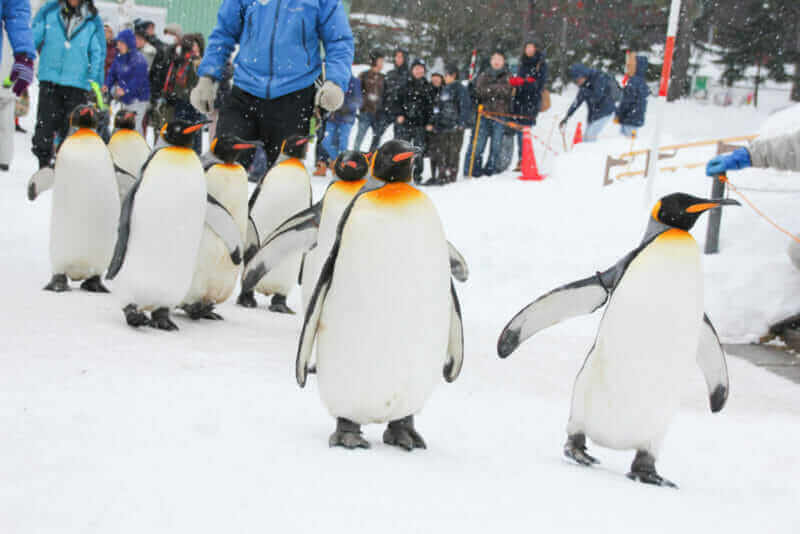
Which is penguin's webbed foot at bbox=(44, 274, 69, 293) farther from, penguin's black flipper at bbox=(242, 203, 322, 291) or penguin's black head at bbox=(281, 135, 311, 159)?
penguin's black flipper at bbox=(242, 203, 322, 291)

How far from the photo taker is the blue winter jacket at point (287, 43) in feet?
14.5

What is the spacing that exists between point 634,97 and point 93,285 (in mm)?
9021

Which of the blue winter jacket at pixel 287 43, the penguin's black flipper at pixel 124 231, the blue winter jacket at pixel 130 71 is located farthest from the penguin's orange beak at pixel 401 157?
the blue winter jacket at pixel 130 71

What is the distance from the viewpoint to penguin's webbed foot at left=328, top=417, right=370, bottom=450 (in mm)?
2301

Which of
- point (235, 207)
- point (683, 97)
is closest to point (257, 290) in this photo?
point (235, 207)

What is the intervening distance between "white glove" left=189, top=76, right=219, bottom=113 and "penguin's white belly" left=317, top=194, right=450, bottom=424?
2567mm

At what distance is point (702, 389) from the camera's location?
13.8ft

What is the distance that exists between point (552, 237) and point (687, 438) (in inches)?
160

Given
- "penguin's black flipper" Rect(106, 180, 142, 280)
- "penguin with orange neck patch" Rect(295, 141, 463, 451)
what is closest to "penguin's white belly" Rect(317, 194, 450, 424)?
"penguin with orange neck patch" Rect(295, 141, 463, 451)

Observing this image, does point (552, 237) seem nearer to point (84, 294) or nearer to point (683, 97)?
point (84, 294)

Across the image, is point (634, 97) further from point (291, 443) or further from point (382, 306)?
point (291, 443)

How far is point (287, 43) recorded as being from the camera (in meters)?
4.43

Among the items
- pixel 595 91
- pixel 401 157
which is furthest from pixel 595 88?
pixel 401 157

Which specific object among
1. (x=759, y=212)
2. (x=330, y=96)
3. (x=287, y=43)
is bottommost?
(x=759, y=212)
